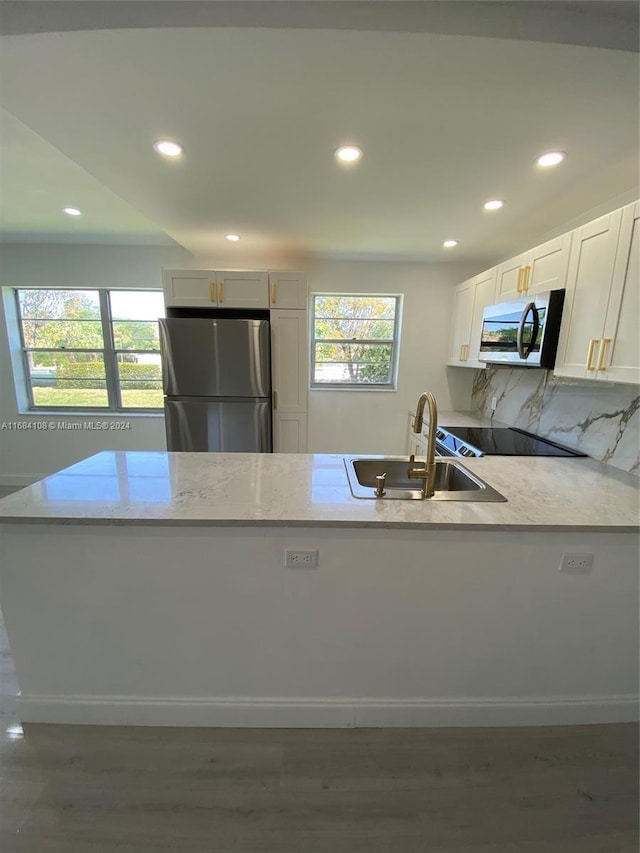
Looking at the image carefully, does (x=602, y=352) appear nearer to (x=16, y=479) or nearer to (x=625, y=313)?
(x=625, y=313)

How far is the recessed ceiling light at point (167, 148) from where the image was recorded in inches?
57.6

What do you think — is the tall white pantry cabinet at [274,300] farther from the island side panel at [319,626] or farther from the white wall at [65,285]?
the island side panel at [319,626]

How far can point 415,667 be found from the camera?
4.32ft

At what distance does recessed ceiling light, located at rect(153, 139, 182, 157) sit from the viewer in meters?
1.46

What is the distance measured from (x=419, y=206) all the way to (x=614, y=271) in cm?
115

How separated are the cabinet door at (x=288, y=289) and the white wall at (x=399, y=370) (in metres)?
0.56

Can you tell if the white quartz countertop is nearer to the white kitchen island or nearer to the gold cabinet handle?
the white kitchen island

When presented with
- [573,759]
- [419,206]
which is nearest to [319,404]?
[419,206]

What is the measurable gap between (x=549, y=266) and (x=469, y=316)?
1.06 metres

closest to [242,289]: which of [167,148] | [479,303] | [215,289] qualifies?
[215,289]

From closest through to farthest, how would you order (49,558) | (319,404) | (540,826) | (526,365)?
1. (540,826)
2. (49,558)
3. (526,365)
4. (319,404)

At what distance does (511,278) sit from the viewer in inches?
91.2

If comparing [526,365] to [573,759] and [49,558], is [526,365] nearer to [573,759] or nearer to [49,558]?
[573,759]

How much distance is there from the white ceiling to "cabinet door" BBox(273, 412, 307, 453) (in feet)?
5.26
